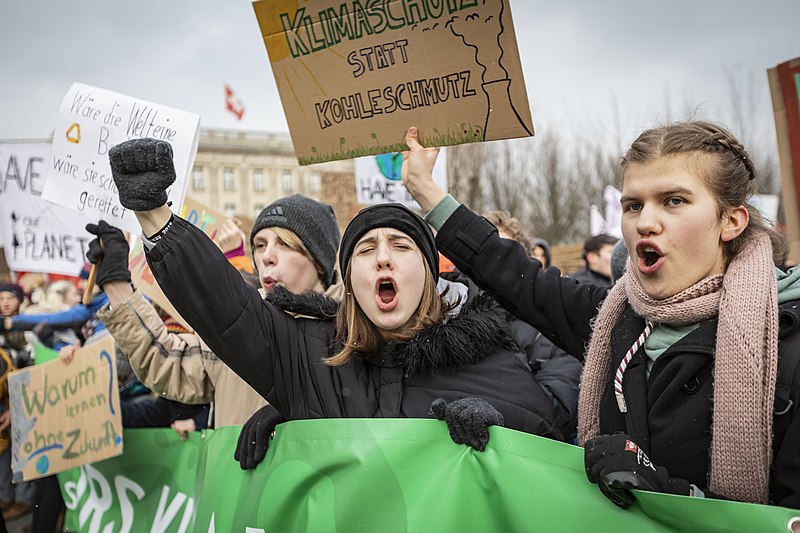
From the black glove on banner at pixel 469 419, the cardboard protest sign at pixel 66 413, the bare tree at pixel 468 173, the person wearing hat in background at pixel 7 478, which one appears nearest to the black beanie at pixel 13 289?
the person wearing hat in background at pixel 7 478

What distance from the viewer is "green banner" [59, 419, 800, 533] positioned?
1802mm

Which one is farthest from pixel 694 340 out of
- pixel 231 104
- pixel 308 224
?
pixel 231 104

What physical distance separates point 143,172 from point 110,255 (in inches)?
57.7

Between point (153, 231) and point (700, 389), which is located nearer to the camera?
point (700, 389)

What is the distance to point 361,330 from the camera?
96.4 inches

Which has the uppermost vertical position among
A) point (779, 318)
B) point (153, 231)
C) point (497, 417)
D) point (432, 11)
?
point (432, 11)

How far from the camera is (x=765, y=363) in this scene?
1.72 meters

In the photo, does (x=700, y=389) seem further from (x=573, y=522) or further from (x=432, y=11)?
(x=432, y=11)

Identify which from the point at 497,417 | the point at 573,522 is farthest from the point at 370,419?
the point at 573,522

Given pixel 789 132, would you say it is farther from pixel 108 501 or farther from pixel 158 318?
pixel 108 501

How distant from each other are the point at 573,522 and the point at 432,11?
1.58 m

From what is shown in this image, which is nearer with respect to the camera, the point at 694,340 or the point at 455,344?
the point at 694,340

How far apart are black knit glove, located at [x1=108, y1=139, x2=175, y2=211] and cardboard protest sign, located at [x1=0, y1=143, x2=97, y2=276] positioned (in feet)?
12.1

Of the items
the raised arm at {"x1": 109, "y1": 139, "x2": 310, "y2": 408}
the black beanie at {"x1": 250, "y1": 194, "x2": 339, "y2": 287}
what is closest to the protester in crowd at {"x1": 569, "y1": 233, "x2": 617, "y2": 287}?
the black beanie at {"x1": 250, "y1": 194, "x2": 339, "y2": 287}
